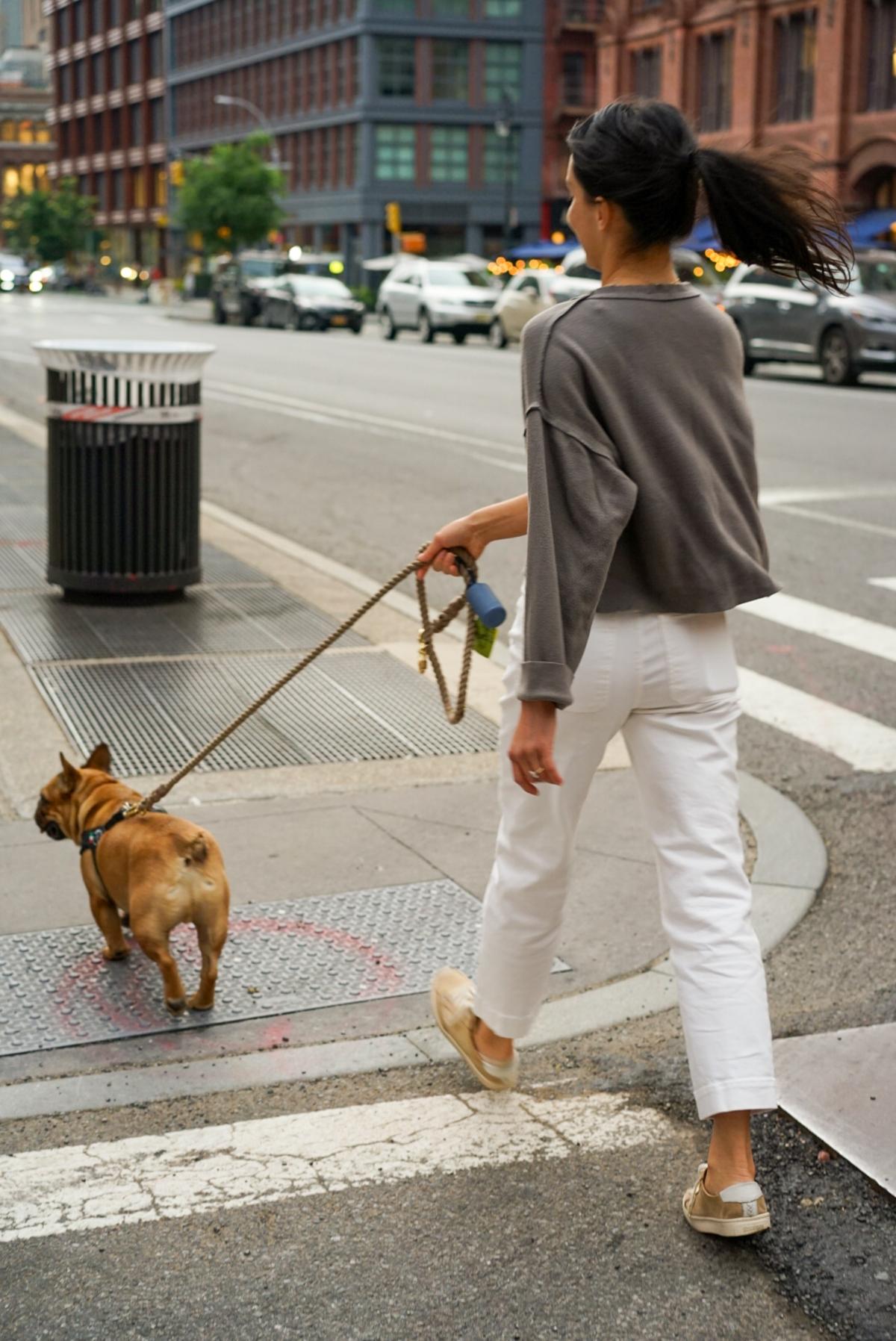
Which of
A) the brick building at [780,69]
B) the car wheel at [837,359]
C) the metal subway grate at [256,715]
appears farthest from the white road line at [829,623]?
the brick building at [780,69]

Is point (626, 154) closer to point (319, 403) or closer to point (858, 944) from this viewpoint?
point (858, 944)

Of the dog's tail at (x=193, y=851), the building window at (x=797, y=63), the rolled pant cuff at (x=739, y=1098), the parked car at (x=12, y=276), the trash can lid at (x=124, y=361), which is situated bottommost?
the rolled pant cuff at (x=739, y=1098)

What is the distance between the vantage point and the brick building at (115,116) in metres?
106

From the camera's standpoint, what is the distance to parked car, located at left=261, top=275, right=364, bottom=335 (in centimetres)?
4447

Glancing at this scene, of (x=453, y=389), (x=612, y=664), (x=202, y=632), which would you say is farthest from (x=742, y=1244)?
(x=453, y=389)

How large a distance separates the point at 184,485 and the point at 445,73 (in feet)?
242

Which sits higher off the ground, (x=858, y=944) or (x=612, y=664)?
(x=612, y=664)

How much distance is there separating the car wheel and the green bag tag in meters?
22.1

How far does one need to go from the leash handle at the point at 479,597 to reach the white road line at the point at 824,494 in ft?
30.6

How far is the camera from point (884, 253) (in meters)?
26.7

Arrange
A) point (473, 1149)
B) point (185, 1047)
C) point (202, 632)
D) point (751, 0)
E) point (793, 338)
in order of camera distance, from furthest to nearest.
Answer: point (751, 0)
point (793, 338)
point (202, 632)
point (185, 1047)
point (473, 1149)

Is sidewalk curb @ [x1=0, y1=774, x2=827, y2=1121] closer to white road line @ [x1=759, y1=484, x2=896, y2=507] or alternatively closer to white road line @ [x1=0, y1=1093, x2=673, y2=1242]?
white road line @ [x1=0, y1=1093, x2=673, y2=1242]

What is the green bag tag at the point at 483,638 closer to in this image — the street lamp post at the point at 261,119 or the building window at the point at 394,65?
the building window at the point at 394,65

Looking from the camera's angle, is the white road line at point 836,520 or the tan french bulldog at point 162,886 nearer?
the tan french bulldog at point 162,886
